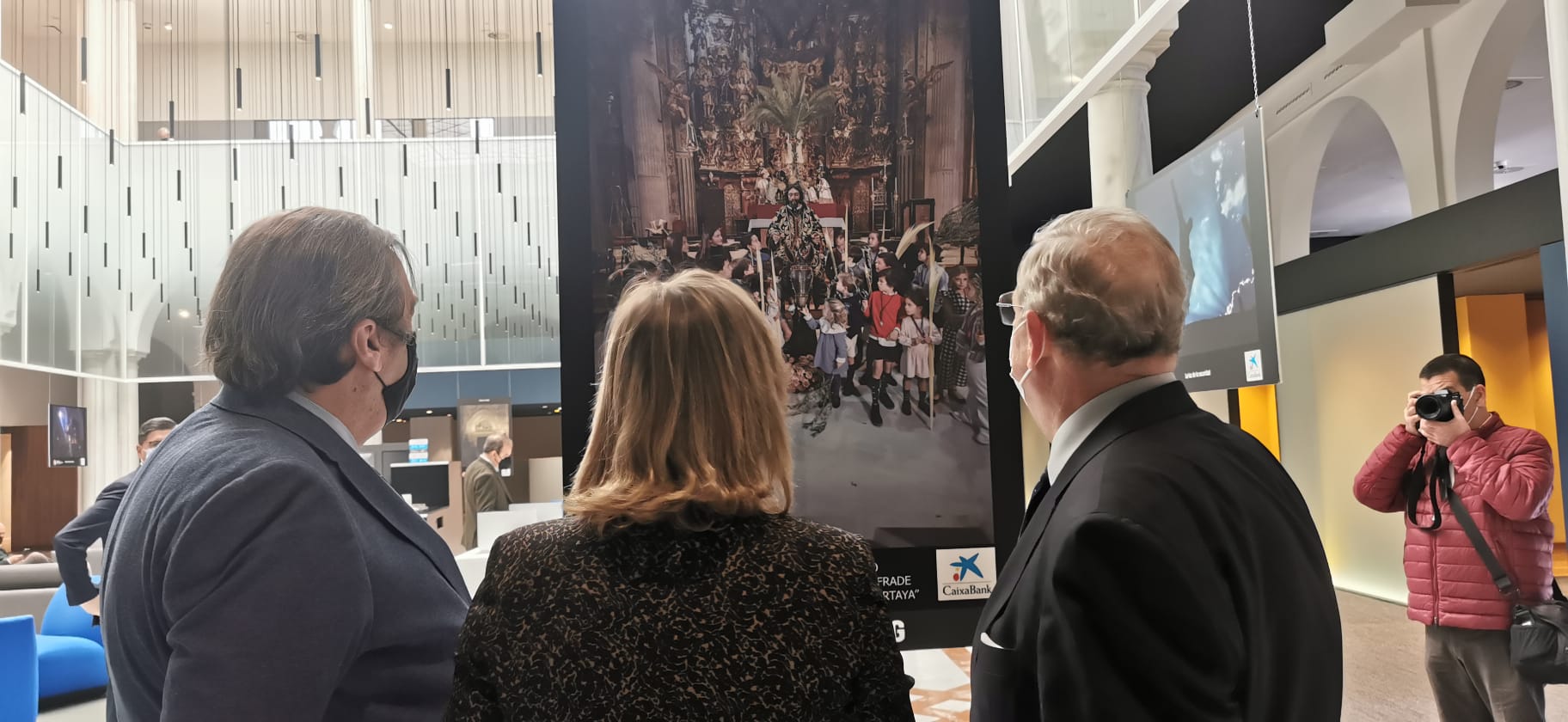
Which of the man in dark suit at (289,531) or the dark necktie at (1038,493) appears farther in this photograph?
the dark necktie at (1038,493)

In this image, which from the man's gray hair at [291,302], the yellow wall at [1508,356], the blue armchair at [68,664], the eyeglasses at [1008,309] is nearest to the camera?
the man's gray hair at [291,302]

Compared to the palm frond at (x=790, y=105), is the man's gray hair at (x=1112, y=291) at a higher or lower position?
lower

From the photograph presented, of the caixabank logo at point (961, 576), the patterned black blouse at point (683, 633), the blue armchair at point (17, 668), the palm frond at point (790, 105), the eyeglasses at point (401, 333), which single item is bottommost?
the blue armchair at point (17, 668)

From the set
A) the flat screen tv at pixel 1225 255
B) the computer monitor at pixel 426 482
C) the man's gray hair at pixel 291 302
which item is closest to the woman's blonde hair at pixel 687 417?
the man's gray hair at pixel 291 302

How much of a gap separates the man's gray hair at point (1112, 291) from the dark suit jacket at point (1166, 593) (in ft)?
0.28

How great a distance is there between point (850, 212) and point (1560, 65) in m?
1.78

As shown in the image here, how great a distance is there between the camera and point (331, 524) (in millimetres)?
1127

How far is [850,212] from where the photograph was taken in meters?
2.30

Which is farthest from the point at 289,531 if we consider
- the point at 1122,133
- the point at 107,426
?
the point at 107,426

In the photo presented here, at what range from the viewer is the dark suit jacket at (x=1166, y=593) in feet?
3.64

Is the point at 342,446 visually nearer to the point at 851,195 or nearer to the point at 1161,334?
the point at 1161,334

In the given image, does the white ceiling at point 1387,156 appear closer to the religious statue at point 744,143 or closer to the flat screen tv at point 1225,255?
the flat screen tv at point 1225,255

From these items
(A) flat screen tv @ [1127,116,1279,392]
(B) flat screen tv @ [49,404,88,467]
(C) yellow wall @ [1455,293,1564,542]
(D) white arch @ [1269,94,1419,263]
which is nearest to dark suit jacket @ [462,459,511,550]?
(A) flat screen tv @ [1127,116,1279,392]

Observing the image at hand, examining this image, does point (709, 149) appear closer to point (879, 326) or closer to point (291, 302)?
point (879, 326)
